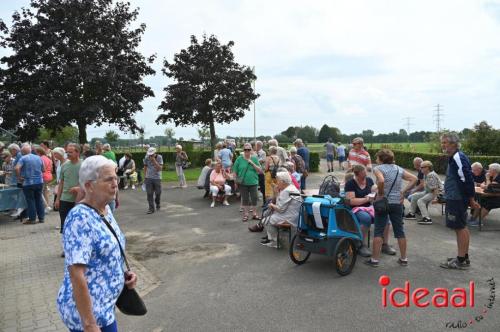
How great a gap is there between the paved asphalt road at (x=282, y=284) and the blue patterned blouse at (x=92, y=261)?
2.03 metres

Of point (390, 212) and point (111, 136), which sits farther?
point (111, 136)

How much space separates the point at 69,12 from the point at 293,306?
2427cm

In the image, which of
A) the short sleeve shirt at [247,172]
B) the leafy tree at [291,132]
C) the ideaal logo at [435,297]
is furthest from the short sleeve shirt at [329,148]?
the leafy tree at [291,132]

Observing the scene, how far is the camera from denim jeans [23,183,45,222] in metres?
9.36

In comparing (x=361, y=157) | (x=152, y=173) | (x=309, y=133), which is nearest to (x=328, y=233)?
(x=361, y=157)

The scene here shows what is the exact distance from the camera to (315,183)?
1658 centimetres

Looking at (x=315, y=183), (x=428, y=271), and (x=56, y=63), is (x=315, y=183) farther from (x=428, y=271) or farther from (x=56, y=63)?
(x=56, y=63)

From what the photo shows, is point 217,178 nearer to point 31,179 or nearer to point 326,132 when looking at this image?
point 31,179

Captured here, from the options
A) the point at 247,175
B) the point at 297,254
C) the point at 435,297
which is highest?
the point at 247,175

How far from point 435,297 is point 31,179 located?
28.5 feet

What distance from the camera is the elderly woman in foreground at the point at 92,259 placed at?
7.04 feet

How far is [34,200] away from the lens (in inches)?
380

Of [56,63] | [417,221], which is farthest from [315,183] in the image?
[56,63]

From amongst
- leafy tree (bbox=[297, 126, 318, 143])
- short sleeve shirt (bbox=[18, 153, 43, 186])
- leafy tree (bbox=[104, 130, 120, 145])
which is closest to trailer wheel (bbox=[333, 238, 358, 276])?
short sleeve shirt (bbox=[18, 153, 43, 186])
